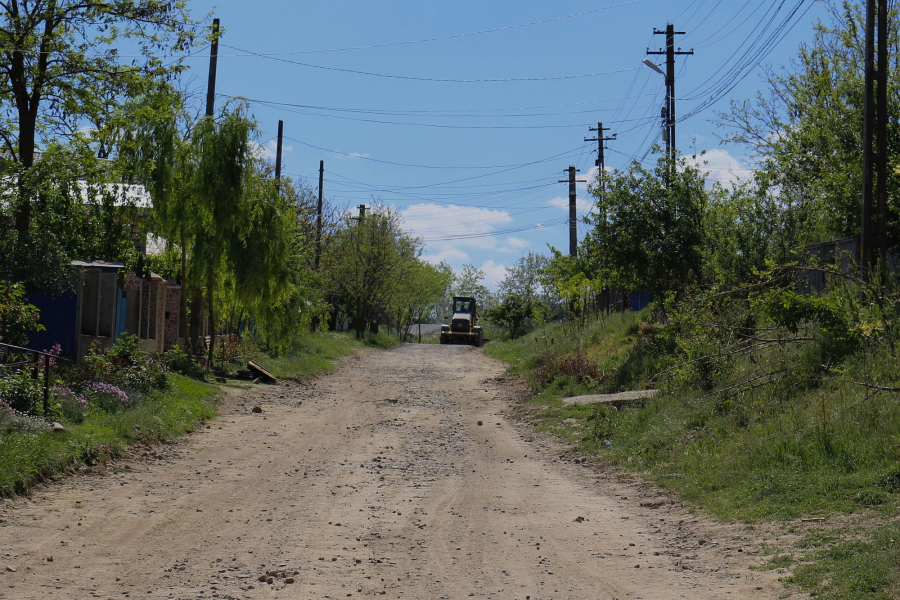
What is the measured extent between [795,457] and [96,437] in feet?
28.4

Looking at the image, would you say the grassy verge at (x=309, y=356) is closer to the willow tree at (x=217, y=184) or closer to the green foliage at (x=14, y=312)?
the willow tree at (x=217, y=184)

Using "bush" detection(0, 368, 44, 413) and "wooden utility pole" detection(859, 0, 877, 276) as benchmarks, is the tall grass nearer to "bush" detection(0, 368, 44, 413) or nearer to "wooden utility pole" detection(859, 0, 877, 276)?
"wooden utility pole" detection(859, 0, 877, 276)

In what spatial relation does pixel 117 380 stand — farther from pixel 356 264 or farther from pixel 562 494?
pixel 356 264

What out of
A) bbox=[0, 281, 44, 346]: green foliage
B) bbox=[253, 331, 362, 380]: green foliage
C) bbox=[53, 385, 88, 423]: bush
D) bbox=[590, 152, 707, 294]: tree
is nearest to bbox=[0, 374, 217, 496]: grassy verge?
bbox=[53, 385, 88, 423]: bush

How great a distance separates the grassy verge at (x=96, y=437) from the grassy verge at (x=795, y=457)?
6.57 metres

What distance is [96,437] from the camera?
10602 millimetres

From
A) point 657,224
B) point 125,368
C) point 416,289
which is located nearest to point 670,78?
point 657,224

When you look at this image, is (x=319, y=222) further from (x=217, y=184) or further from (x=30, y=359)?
(x=30, y=359)

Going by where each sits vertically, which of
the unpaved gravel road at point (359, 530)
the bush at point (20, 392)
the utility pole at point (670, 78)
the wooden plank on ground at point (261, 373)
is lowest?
the unpaved gravel road at point (359, 530)

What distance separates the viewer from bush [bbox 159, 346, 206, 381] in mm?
18672

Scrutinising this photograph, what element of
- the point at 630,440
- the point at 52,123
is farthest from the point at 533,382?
the point at 52,123

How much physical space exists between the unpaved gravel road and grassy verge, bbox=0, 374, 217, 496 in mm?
291

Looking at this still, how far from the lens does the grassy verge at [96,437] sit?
852 cm

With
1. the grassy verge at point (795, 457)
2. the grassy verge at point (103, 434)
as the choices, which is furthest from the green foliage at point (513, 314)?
the grassy verge at point (795, 457)
